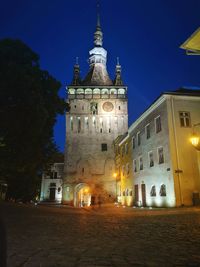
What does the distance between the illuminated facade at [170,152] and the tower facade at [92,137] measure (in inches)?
688

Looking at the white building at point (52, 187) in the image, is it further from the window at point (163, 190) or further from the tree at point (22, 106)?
the window at point (163, 190)

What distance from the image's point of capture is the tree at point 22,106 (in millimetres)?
15688

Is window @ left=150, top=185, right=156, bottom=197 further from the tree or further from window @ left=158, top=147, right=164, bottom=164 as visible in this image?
the tree

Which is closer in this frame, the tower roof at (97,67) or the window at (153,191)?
the window at (153,191)

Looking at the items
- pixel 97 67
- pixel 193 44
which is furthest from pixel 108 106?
pixel 193 44

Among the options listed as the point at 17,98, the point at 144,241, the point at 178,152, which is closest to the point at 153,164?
the point at 178,152

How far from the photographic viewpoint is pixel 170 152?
19.2 meters

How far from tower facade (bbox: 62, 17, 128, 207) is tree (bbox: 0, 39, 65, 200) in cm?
2357

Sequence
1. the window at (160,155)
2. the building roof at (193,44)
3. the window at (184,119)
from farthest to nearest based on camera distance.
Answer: the window at (160,155) → the window at (184,119) → the building roof at (193,44)

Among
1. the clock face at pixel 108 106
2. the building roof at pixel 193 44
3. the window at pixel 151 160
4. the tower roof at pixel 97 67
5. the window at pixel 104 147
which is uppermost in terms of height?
the tower roof at pixel 97 67

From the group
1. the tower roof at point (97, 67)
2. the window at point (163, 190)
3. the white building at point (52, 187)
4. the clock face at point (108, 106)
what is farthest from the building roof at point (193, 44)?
the white building at point (52, 187)

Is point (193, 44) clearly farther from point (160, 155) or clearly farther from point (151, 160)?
point (151, 160)

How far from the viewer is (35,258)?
3713mm

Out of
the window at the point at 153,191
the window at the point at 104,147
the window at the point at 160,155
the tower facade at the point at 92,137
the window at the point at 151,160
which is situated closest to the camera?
the window at the point at 160,155
